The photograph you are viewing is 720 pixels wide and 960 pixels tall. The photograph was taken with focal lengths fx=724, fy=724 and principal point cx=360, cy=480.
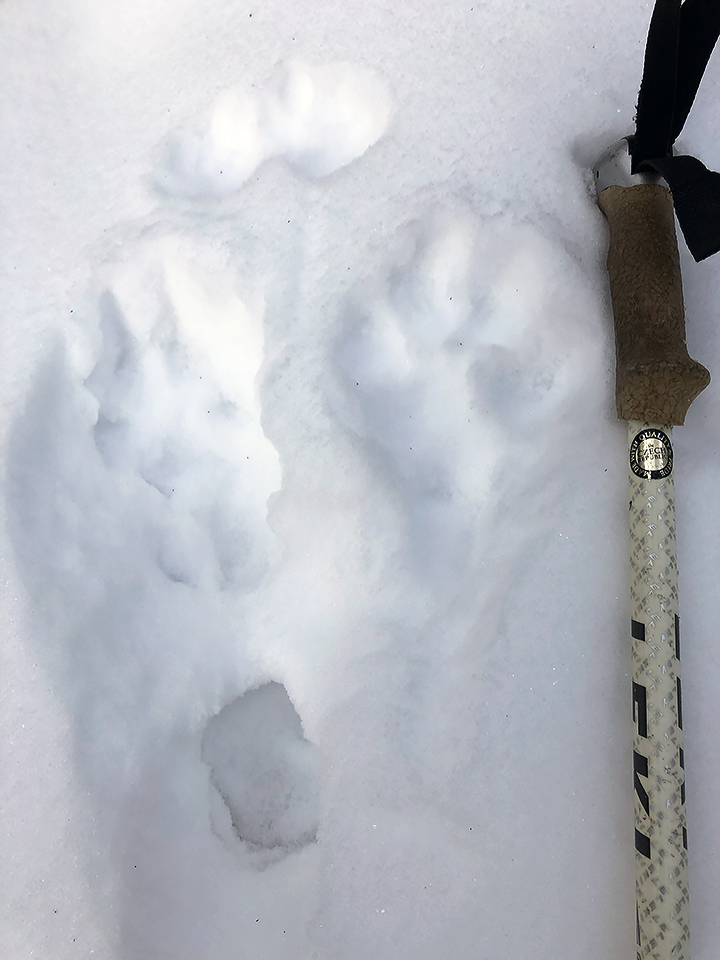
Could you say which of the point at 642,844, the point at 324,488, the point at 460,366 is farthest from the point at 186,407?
the point at 642,844

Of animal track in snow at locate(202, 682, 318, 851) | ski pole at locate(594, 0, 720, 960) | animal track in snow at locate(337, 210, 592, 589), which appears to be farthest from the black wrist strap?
animal track in snow at locate(202, 682, 318, 851)

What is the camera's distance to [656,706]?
1.94 feet

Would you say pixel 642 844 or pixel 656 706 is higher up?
pixel 656 706

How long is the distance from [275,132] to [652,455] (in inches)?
18.9

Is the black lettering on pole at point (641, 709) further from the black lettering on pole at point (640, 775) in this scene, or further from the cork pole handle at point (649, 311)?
the cork pole handle at point (649, 311)

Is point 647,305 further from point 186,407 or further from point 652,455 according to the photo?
point 186,407

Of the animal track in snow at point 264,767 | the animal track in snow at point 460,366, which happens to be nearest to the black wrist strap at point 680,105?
the animal track in snow at point 460,366

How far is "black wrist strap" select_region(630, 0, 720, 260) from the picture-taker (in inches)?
22.4

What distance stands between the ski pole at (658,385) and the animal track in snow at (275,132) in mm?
267

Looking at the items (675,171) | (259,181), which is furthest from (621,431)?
(259,181)

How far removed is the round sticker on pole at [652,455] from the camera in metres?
0.62

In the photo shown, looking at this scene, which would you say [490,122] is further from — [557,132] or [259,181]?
[259,181]

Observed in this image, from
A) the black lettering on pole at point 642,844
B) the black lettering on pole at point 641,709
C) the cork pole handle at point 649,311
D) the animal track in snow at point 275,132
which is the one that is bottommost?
the black lettering on pole at point 642,844

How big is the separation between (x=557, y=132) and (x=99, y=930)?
83cm
